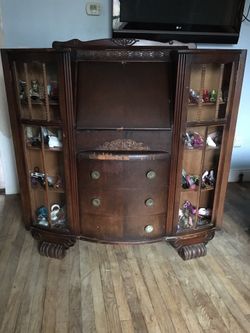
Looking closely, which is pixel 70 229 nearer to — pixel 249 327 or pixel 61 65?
pixel 61 65

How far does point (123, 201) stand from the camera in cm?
158

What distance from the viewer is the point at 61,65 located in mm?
1380

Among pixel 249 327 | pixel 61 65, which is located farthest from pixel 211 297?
pixel 61 65

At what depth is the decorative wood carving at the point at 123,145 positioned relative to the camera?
1.47 metres

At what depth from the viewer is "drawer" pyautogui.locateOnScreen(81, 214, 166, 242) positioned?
1.63 meters

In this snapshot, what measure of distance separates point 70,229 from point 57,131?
1.97 feet

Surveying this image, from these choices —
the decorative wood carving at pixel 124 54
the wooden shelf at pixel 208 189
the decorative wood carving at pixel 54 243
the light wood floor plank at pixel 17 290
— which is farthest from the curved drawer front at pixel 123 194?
the decorative wood carving at pixel 124 54

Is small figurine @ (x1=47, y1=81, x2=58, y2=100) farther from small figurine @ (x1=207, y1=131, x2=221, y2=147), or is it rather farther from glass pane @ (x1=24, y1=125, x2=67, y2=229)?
small figurine @ (x1=207, y1=131, x2=221, y2=147)

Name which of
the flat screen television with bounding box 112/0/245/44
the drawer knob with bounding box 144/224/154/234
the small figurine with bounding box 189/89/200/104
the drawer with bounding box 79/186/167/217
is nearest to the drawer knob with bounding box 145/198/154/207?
the drawer with bounding box 79/186/167/217

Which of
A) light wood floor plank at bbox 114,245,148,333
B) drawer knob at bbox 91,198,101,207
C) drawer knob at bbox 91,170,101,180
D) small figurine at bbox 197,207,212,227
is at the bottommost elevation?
light wood floor plank at bbox 114,245,148,333

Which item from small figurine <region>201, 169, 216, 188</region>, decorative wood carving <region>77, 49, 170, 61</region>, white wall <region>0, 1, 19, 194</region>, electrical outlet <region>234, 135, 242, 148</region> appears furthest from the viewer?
electrical outlet <region>234, 135, 242, 148</region>

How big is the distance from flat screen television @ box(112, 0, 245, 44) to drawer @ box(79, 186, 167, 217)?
46.2 inches

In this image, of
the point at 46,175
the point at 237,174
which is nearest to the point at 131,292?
the point at 46,175

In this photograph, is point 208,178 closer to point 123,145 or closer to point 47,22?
point 123,145
